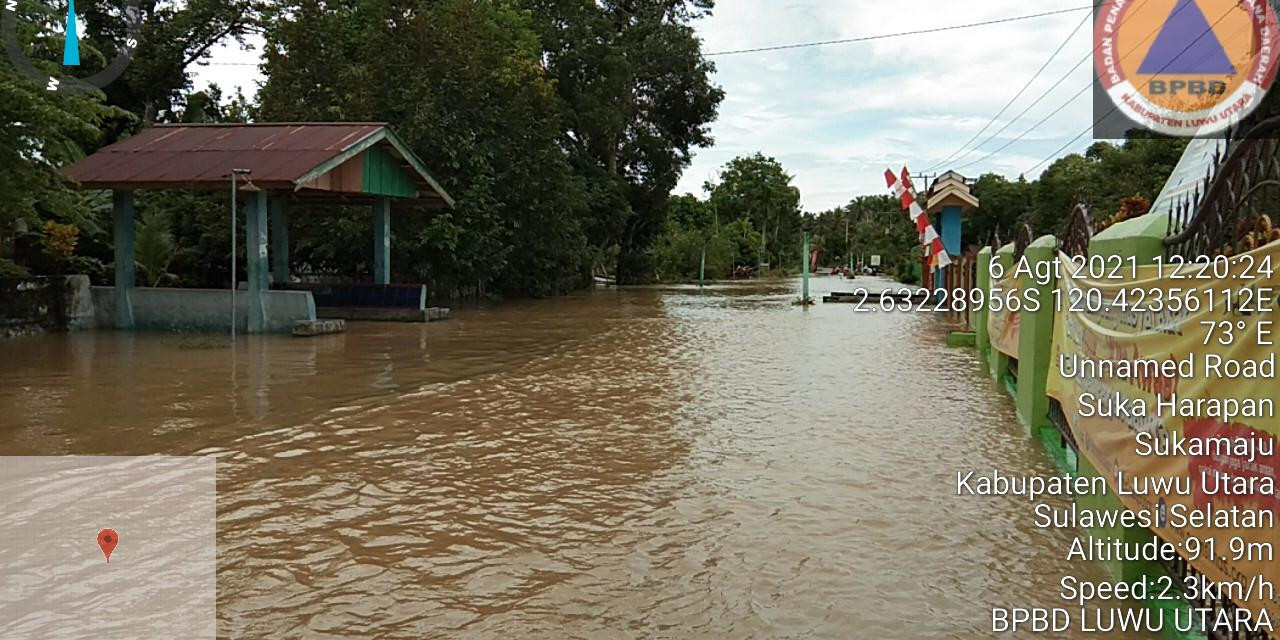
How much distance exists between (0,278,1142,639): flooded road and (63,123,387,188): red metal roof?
378 cm

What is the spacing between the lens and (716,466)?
701cm

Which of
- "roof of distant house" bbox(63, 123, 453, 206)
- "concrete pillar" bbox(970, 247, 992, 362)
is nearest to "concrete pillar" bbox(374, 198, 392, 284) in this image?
"roof of distant house" bbox(63, 123, 453, 206)

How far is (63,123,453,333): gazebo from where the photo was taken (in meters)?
16.2

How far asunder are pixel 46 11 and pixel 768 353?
454 inches

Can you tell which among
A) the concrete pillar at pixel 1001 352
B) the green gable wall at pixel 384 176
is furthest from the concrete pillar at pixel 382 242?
the concrete pillar at pixel 1001 352

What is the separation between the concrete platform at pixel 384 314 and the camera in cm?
2033

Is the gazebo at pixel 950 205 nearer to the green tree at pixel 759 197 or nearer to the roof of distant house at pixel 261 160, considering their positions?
the roof of distant house at pixel 261 160

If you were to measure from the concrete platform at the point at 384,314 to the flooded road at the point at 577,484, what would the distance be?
6404mm

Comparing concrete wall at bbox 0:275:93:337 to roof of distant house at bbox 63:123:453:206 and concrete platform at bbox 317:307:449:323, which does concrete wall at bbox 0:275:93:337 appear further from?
concrete platform at bbox 317:307:449:323

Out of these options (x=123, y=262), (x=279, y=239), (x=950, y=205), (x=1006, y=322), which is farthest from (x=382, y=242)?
(x=950, y=205)

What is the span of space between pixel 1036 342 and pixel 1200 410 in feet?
15.3

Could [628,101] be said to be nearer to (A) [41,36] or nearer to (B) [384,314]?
(B) [384,314]

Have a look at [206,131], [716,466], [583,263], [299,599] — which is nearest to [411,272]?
[206,131]

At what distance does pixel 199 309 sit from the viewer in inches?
672
